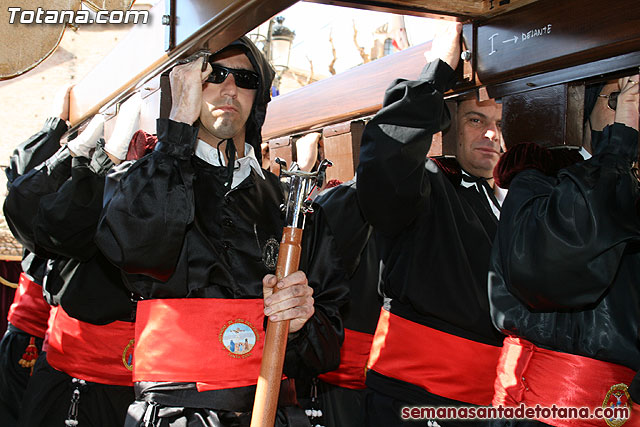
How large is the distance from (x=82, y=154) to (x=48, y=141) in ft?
3.18

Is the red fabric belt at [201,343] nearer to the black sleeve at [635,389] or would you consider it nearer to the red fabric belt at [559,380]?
the red fabric belt at [559,380]

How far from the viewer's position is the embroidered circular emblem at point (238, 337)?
6.30 feet

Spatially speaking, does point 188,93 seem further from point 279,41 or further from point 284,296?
point 279,41

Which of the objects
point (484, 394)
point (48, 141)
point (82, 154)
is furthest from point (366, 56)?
point (484, 394)

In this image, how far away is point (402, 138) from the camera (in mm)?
2080

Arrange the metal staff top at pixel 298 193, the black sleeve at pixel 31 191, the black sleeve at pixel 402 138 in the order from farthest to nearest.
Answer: the black sleeve at pixel 31 191 → the black sleeve at pixel 402 138 → the metal staff top at pixel 298 193

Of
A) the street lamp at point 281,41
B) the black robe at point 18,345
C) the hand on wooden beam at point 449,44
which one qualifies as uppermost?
the street lamp at point 281,41

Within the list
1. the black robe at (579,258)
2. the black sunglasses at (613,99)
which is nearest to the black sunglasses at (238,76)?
the black robe at (579,258)

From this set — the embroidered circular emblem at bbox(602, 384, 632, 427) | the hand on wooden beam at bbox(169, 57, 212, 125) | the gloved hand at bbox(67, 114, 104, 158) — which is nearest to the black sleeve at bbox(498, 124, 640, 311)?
the embroidered circular emblem at bbox(602, 384, 632, 427)

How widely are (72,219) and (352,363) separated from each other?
1.27 meters

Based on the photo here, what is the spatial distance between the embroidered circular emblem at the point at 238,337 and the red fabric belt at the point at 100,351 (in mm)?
1039

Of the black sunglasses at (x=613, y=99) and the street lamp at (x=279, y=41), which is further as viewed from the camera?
the street lamp at (x=279, y=41)

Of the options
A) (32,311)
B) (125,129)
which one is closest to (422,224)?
(125,129)

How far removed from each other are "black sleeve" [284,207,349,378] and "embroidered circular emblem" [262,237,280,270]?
0.09 meters
